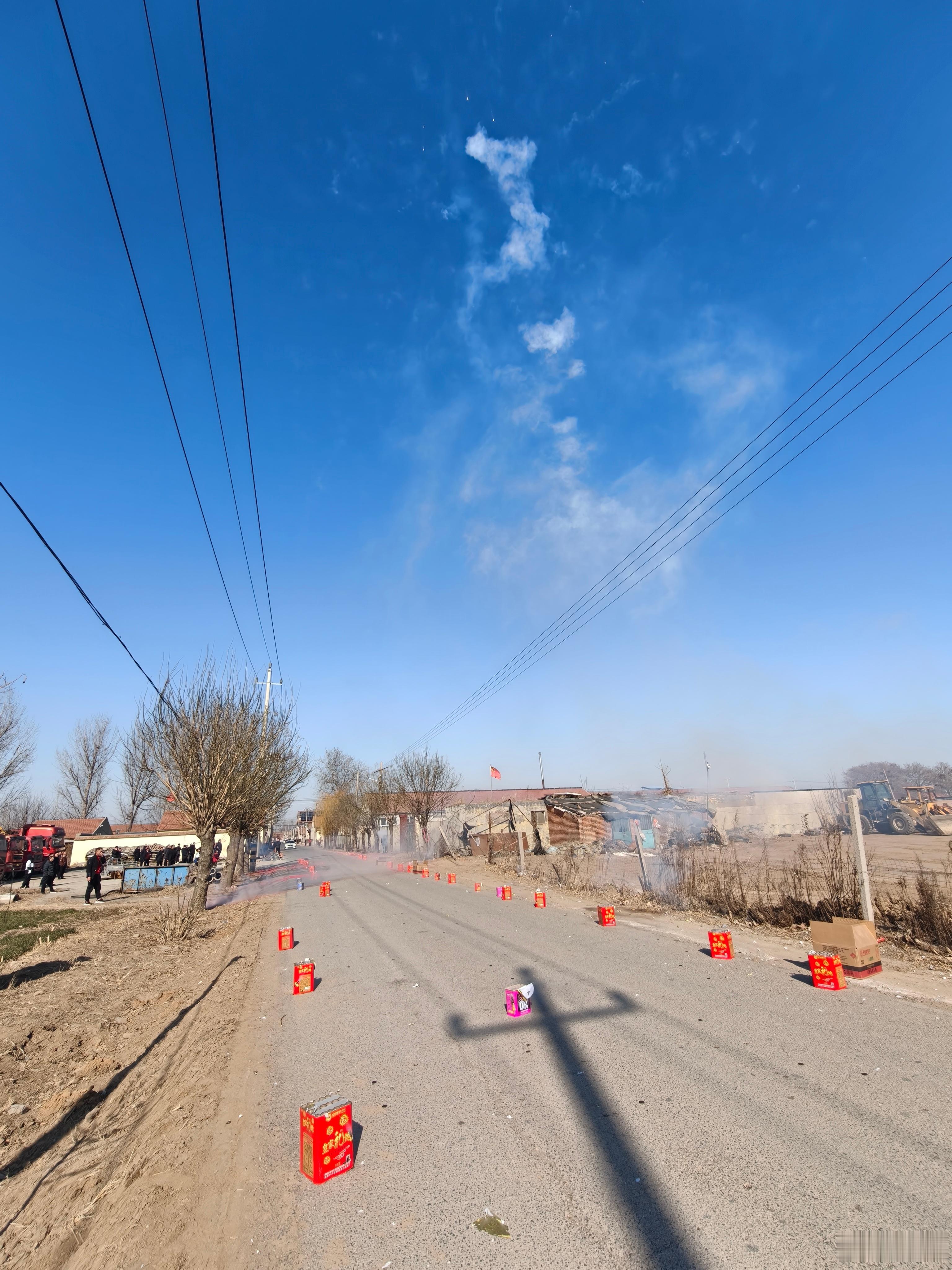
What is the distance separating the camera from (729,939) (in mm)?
8906

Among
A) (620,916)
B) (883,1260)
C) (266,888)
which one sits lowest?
(266,888)

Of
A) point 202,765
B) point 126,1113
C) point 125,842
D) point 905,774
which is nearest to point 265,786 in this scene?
point 202,765

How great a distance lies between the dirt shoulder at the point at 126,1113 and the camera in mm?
3457

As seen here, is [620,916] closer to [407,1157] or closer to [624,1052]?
[624,1052]

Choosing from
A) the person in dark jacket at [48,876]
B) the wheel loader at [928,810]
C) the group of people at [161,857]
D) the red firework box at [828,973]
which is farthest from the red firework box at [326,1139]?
the wheel loader at [928,810]

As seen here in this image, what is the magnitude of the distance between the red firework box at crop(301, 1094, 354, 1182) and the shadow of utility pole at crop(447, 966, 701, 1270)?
5.78 feet

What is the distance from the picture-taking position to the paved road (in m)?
3.15

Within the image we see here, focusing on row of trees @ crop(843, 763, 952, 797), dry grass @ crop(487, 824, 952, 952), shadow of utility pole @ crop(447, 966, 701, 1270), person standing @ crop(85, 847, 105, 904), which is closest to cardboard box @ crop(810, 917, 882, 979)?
dry grass @ crop(487, 824, 952, 952)

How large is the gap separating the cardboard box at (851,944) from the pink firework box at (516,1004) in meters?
4.21

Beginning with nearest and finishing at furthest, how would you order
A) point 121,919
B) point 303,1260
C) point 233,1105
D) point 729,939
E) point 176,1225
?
point 303,1260
point 176,1225
point 233,1105
point 729,939
point 121,919

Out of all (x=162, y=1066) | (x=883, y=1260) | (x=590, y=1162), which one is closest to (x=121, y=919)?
(x=162, y=1066)

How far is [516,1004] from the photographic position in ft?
22.0

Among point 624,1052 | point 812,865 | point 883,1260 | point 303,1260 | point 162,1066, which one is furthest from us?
point 812,865

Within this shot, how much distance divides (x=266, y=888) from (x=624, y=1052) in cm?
2740
